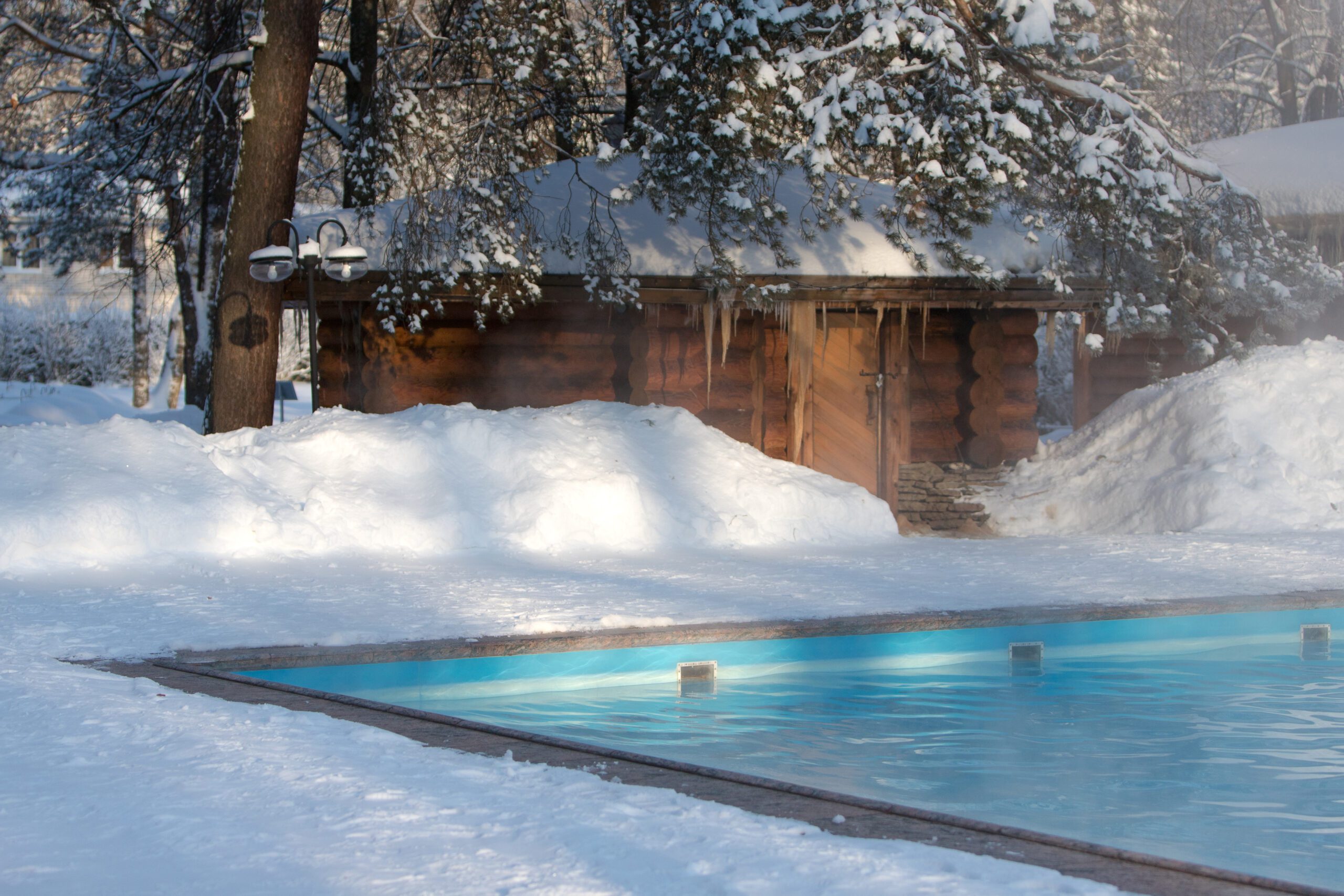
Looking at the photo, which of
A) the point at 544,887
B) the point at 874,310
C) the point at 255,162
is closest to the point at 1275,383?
the point at 874,310

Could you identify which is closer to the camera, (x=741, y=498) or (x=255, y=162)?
(x=741, y=498)

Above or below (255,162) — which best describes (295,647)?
below

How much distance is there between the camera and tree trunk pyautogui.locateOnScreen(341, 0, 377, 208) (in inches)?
478

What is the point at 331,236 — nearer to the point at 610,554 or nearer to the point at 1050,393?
the point at 610,554

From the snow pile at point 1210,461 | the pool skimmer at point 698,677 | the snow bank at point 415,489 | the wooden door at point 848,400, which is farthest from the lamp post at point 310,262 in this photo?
the snow pile at point 1210,461

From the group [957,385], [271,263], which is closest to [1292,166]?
[957,385]

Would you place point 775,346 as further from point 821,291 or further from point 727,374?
point 821,291

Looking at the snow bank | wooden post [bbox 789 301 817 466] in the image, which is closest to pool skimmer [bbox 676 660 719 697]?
the snow bank

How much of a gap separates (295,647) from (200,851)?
2.66 metres

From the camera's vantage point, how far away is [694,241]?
11914 millimetres

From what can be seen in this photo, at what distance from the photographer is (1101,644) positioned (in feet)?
22.2

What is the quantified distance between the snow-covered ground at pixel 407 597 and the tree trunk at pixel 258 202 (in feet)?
4.10

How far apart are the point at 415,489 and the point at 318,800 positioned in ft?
19.9

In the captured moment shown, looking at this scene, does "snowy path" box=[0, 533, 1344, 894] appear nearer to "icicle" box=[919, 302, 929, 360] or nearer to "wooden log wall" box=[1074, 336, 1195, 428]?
"icicle" box=[919, 302, 929, 360]
